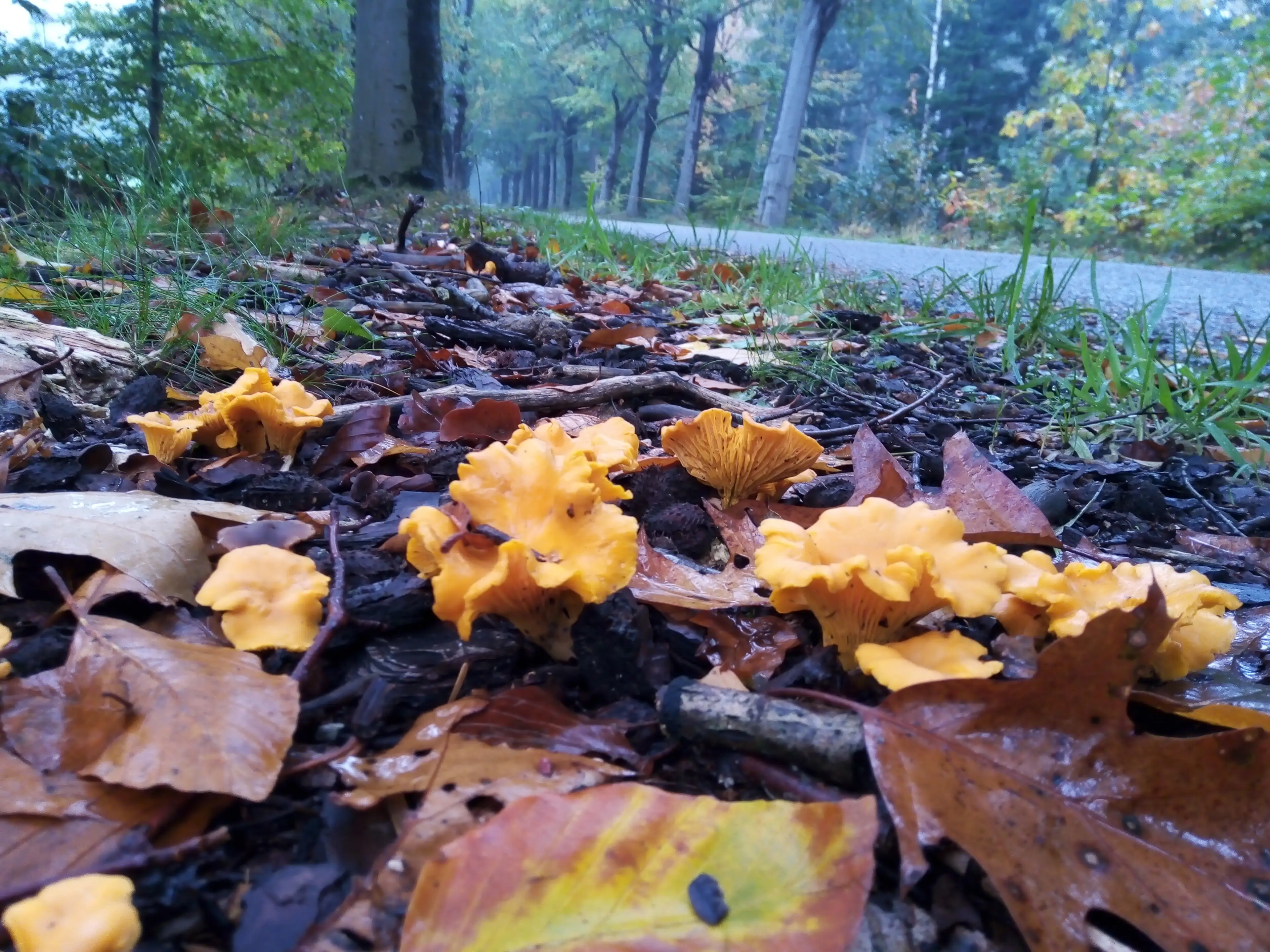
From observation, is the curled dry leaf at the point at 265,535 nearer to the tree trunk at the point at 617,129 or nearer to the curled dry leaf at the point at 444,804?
the curled dry leaf at the point at 444,804

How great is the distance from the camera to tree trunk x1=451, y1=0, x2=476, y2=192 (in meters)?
31.0

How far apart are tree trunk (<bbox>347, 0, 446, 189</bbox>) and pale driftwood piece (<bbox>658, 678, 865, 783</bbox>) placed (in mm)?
10162

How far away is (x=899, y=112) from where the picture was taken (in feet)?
117

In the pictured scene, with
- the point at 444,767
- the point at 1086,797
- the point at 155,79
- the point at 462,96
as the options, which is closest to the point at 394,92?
the point at 155,79

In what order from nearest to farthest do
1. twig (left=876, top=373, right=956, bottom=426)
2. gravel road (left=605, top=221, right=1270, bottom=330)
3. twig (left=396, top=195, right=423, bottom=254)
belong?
twig (left=876, top=373, right=956, bottom=426)
twig (left=396, top=195, right=423, bottom=254)
gravel road (left=605, top=221, right=1270, bottom=330)

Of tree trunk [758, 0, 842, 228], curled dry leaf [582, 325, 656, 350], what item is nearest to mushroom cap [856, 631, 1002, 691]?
curled dry leaf [582, 325, 656, 350]

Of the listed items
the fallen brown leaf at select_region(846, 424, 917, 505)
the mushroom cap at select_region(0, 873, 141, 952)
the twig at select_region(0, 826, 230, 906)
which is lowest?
the twig at select_region(0, 826, 230, 906)

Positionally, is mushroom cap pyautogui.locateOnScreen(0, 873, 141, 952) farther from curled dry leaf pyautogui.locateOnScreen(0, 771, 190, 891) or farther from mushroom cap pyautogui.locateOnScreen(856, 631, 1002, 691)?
mushroom cap pyautogui.locateOnScreen(856, 631, 1002, 691)

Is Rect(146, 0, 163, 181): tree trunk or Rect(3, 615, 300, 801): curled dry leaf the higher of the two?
Rect(146, 0, 163, 181): tree trunk

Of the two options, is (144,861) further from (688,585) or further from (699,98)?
(699,98)

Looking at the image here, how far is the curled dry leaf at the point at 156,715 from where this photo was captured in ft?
3.09

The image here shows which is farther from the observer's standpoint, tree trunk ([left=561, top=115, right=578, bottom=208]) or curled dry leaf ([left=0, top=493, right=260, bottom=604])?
tree trunk ([left=561, top=115, right=578, bottom=208])

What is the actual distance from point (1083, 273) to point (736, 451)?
8.20 metres

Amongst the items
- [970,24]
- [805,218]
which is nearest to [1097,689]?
[805,218]
